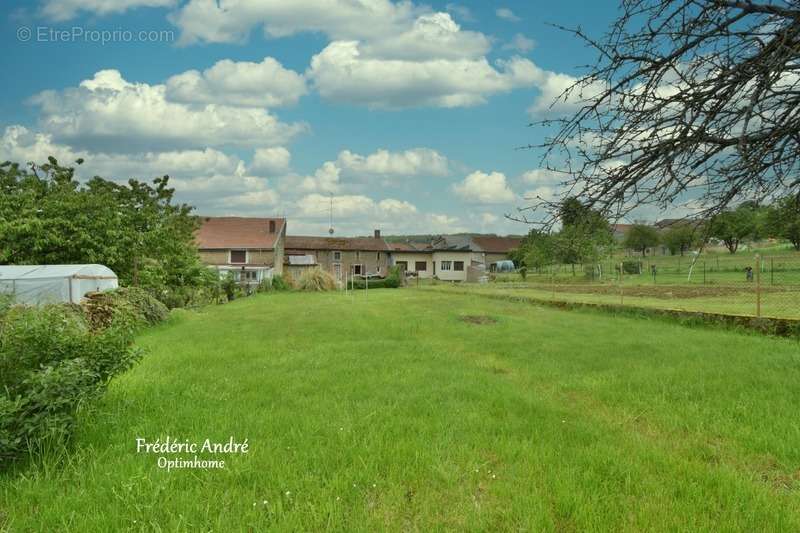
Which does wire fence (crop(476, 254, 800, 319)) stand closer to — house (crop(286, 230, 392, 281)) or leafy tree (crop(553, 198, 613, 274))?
leafy tree (crop(553, 198, 613, 274))

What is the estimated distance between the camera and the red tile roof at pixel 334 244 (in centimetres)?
5950

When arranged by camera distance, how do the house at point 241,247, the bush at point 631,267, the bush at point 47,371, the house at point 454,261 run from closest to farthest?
the bush at point 47,371
the bush at point 631,267
the house at point 241,247
the house at point 454,261

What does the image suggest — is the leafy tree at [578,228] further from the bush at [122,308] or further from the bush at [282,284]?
the bush at [282,284]

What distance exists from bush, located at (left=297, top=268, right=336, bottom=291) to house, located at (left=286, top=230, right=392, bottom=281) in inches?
714

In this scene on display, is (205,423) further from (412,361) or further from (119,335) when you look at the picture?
(412,361)

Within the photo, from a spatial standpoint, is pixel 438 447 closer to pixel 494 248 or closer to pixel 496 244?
pixel 494 248

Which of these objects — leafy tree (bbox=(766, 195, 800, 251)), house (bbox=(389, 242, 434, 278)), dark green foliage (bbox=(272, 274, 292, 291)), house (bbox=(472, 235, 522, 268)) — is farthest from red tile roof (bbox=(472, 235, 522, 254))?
leafy tree (bbox=(766, 195, 800, 251))

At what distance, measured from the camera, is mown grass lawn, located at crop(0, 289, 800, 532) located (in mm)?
3227

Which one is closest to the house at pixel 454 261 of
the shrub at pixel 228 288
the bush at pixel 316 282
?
the bush at pixel 316 282

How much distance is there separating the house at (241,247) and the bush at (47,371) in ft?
132

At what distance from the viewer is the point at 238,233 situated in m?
49.2

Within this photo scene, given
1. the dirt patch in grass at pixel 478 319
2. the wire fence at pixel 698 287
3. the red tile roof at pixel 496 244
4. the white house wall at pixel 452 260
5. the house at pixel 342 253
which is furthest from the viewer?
the red tile roof at pixel 496 244

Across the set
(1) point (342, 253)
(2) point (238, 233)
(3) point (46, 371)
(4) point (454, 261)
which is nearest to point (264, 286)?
(2) point (238, 233)

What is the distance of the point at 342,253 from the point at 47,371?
56069 millimetres
